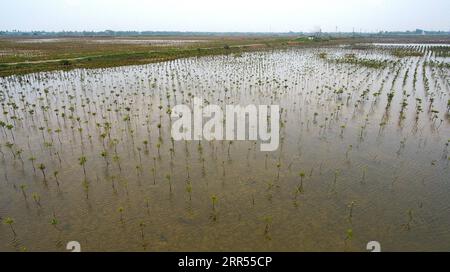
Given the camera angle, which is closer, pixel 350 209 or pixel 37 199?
pixel 350 209

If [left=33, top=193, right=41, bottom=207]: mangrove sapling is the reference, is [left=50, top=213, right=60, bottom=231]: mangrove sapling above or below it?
below

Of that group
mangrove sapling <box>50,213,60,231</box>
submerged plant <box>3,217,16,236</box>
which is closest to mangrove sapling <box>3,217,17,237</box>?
submerged plant <box>3,217,16,236</box>

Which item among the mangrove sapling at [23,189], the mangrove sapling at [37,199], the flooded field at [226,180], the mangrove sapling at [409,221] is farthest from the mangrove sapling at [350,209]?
the mangrove sapling at [23,189]

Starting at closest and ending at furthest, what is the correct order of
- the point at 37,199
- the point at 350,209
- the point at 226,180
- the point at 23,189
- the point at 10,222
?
the point at 10,222 < the point at 350,209 < the point at 37,199 < the point at 23,189 < the point at 226,180

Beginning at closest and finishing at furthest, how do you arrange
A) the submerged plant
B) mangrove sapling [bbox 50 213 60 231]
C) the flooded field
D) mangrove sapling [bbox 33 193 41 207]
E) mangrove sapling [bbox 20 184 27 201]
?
the submerged plant < the flooded field < mangrove sapling [bbox 50 213 60 231] < mangrove sapling [bbox 33 193 41 207] < mangrove sapling [bbox 20 184 27 201]

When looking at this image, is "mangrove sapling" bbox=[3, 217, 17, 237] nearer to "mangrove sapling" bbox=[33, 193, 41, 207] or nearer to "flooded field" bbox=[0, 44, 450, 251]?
"flooded field" bbox=[0, 44, 450, 251]

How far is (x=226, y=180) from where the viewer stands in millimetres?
8758

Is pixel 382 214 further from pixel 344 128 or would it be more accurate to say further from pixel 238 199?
pixel 344 128

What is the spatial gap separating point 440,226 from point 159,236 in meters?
6.60

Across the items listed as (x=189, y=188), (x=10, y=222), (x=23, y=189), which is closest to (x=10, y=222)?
(x=10, y=222)

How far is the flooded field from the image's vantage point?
260 inches

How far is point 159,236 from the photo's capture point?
21.7 feet

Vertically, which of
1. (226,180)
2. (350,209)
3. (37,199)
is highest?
(226,180)

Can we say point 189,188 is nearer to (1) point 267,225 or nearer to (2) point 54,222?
(1) point 267,225
